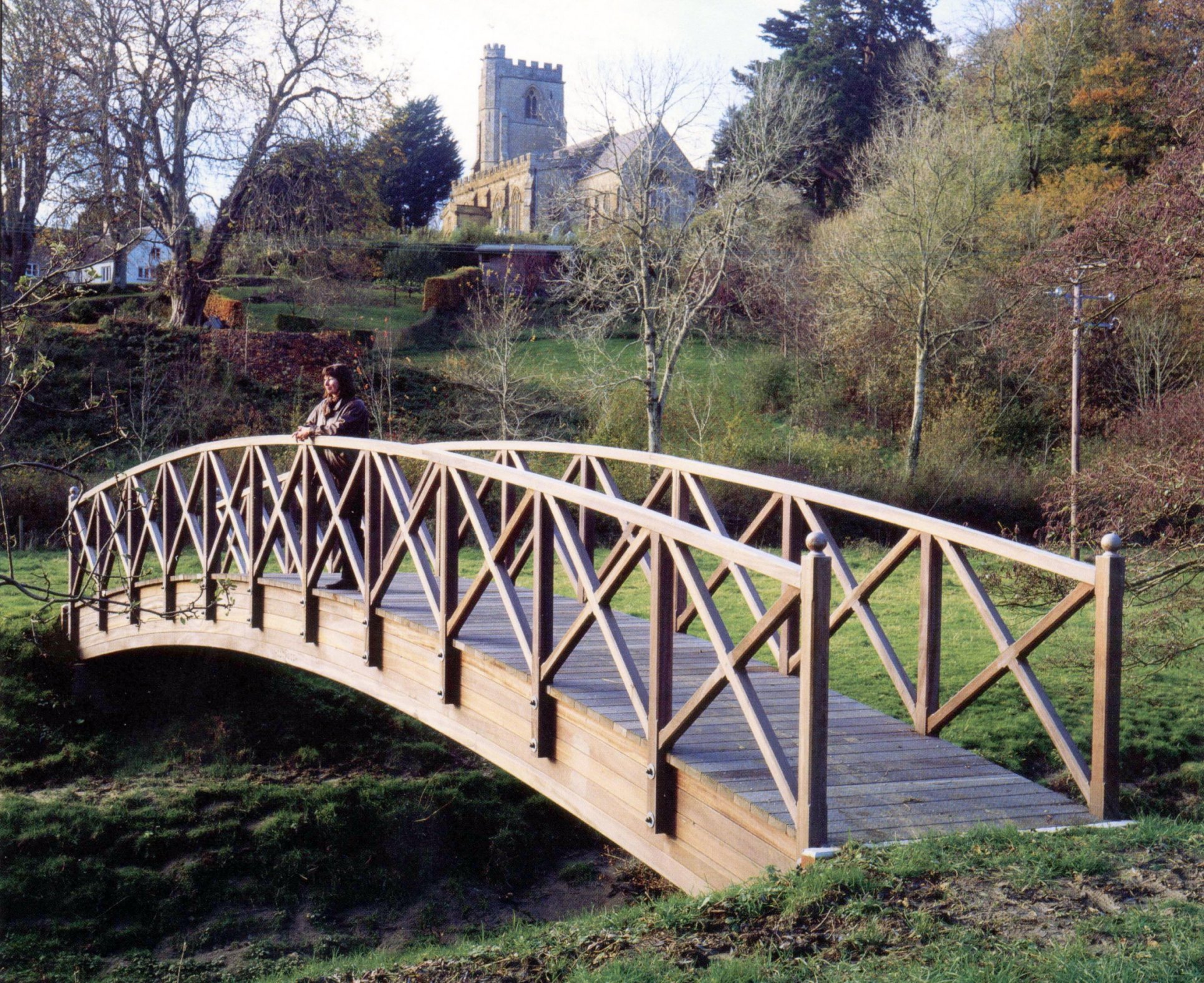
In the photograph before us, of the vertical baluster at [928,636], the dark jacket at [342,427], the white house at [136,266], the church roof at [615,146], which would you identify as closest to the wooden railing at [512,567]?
the dark jacket at [342,427]

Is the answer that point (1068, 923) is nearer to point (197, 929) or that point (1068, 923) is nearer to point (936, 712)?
point (936, 712)

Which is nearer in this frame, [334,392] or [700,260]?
[334,392]

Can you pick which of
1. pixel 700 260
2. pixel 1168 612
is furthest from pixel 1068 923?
pixel 700 260

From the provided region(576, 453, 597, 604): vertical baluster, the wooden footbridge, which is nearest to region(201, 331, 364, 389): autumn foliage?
the wooden footbridge

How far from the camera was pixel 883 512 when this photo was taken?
5.23m

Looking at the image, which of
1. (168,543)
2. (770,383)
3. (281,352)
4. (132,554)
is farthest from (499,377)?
(168,543)

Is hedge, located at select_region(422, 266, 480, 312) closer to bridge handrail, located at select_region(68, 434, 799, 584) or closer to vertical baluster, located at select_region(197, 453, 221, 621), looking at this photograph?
vertical baluster, located at select_region(197, 453, 221, 621)

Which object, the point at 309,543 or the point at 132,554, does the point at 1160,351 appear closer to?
the point at 132,554

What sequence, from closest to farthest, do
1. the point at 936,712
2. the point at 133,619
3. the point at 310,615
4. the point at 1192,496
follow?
the point at 936,712 < the point at 1192,496 < the point at 310,615 < the point at 133,619

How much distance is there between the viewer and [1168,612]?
783 cm

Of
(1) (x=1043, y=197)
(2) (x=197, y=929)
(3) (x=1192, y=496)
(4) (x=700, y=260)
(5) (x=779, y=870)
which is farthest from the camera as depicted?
(1) (x=1043, y=197)

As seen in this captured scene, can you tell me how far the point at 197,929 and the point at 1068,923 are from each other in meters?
7.20

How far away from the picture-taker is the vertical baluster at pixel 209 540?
8.94 metres

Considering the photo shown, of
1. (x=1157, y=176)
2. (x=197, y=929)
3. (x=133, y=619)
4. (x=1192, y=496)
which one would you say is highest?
(x=1157, y=176)
